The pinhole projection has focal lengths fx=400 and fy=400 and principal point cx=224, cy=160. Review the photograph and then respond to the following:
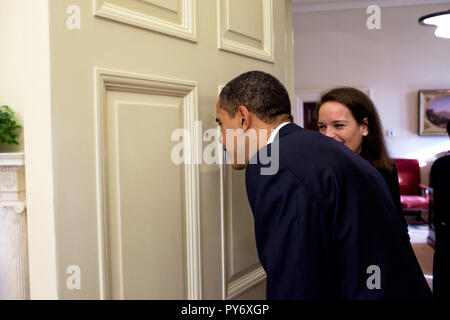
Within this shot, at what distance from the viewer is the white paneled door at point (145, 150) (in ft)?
2.58

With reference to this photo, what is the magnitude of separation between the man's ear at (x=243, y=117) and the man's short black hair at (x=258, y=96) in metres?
0.01

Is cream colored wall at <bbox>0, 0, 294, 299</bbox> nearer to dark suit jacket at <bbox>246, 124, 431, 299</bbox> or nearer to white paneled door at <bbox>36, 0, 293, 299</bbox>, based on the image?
white paneled door at <bbox>36, 0, 293, 299</bbox>

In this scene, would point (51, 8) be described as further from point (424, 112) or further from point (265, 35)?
point (424, 112)

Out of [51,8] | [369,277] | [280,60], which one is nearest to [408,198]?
[280,60]

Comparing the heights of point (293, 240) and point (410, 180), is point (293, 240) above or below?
above

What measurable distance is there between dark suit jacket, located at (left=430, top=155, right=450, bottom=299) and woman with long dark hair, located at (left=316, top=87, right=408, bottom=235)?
2.52 ft

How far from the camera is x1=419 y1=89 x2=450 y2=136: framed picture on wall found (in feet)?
21.5

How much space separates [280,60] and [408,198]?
541 cm

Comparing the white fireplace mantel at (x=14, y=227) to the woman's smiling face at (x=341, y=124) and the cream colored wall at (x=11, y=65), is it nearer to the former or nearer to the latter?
the cream colored wall at (x=11, y=65)

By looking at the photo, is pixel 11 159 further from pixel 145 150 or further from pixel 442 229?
pixel 442 229

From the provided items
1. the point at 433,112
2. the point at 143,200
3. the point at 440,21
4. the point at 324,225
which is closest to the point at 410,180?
the point at 433,112

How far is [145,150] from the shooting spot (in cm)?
96

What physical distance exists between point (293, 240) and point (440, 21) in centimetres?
330

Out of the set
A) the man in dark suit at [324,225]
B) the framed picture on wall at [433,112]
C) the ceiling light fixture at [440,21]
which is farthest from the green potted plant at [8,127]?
the framed picture on wall at [433,112]
